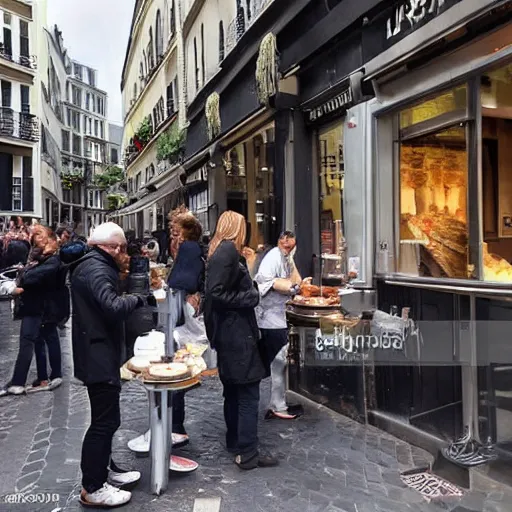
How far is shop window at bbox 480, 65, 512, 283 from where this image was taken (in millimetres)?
4355

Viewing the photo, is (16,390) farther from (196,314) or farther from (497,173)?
(497,173)

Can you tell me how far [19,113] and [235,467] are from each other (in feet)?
103

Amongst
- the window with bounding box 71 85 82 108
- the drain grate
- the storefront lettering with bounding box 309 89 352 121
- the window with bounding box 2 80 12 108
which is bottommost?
the drain grate

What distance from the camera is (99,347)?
383cm

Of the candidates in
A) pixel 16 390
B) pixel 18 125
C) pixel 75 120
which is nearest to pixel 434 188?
pixel 16 390

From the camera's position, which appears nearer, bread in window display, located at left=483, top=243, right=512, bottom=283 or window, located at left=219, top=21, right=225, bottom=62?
bread in window display, located at left=483, top=243, right=512, bottom=283

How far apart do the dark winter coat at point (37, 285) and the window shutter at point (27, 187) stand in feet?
89.4

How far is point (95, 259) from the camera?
395 cm

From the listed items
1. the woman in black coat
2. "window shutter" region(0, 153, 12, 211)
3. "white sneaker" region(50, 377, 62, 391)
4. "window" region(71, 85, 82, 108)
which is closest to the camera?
the woman in black coat

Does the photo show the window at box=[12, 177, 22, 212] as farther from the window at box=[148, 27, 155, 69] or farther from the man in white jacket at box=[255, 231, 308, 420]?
the man in white jacket at box=[255, 231, 308, 420]

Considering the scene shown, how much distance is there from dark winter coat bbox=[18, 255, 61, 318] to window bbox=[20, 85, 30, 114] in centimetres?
2877

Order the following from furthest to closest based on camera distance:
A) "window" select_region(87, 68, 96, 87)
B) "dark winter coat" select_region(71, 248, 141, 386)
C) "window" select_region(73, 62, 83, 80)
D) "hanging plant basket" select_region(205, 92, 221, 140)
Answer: "window" select_region(87, 68, 96, 87) < "window" select_region(73, 62, 83, 80) < "hanging plant basket" select_region(205, 92, 221, 140) < "dark winter coat" select_region(71, 248, 141, 386)

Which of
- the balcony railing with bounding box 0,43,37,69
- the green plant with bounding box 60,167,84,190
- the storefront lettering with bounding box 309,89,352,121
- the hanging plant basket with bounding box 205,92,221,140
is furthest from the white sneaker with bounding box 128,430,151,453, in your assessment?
the green plant with bounding box 60,167,84,190

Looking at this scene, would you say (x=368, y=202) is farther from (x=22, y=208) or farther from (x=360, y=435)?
(x=22, y=208)
